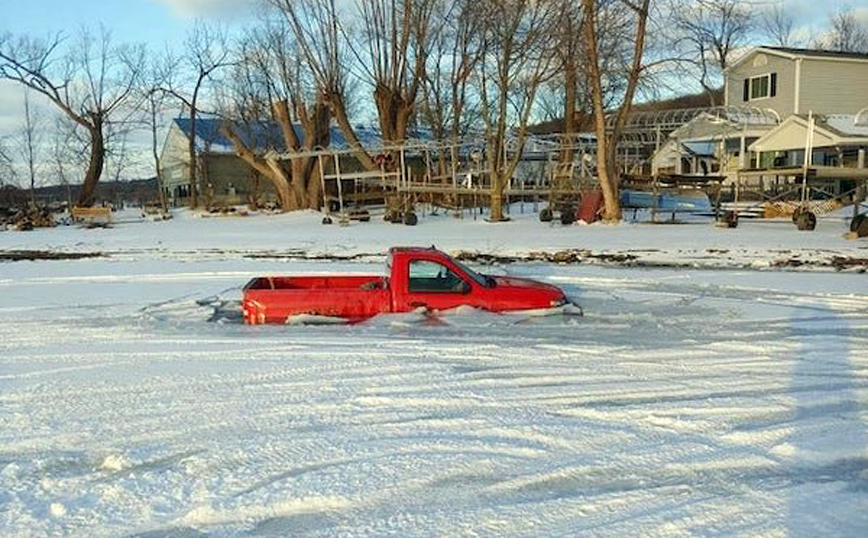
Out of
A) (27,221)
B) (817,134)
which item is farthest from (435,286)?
(27,221)

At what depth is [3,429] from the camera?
5.88m

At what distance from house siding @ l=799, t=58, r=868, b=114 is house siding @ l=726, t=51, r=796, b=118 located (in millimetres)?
715

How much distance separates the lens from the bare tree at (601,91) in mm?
26297

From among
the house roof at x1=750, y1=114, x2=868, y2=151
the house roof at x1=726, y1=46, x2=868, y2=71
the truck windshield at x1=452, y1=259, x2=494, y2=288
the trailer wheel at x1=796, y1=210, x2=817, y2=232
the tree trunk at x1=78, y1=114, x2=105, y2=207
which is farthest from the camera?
the tree trunk at x1=78, y1=114, x2=105, y2=207

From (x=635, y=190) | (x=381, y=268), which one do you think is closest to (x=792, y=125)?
(x=635, y=190)

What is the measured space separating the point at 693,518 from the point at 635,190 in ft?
94.4

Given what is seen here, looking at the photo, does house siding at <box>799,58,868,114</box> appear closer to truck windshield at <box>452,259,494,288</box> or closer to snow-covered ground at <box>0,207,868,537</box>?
snow-covered ground at <box>0,207,868,537</box>

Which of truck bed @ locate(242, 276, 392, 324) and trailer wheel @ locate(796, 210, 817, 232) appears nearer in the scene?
truck bed @ locate(242, 276, 392, 324)

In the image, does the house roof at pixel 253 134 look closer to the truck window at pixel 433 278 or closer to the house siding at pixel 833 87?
the house siding at pixel 833 87

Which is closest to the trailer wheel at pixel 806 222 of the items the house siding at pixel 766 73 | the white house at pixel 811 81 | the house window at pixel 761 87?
the white house at pixel 811 81

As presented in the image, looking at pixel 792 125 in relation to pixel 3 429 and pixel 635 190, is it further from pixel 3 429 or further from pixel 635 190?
pixel 3 429

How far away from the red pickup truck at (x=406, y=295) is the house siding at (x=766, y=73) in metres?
38.0

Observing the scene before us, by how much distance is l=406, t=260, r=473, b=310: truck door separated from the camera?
10117mm

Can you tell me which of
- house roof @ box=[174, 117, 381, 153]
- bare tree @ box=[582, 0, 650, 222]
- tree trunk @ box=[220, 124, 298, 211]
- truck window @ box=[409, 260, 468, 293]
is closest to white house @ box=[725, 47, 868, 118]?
bare tree @ box=[582, 0, 650, 222]
